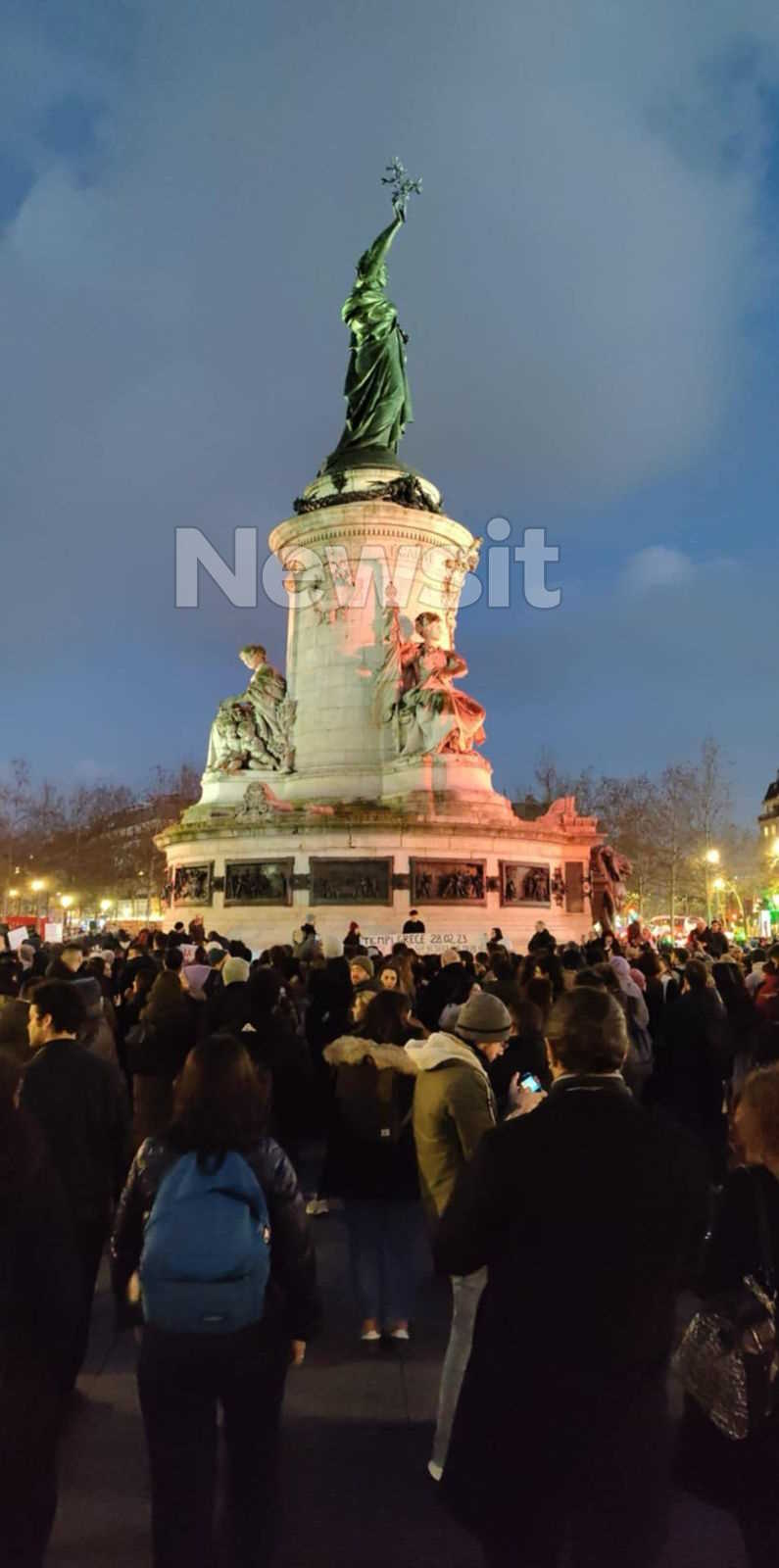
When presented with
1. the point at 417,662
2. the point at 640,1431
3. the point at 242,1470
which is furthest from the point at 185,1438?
the point at 417,662

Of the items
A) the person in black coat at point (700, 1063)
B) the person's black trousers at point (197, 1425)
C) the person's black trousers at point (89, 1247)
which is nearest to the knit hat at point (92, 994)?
the person's black trousers at point (89, 1247)

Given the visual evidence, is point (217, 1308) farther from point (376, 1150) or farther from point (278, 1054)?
point (278, 1054)

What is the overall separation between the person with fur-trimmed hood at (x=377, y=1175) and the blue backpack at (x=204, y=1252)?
8.57 ft

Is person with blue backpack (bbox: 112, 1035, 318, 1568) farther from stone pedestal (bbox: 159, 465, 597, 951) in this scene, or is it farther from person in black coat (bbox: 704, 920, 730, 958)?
stone pedestal (bbox: 159, 465, 597, 951)

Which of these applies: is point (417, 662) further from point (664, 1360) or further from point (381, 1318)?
point (664, 1360)

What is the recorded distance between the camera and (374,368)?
3469cm

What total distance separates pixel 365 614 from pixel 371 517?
103 inches

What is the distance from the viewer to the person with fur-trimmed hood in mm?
5719

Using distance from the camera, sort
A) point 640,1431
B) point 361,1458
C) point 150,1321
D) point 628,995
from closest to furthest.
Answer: point 640,1431
point 150,1321
point 361,1458
point 628,995

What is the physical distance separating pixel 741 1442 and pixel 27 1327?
6.28 ft

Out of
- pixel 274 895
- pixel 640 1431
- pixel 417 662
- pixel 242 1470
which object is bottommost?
pixel 242 1470

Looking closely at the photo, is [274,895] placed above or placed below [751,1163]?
above

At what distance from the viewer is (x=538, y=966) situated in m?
9.80

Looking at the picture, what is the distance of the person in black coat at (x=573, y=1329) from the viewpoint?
2.61m
